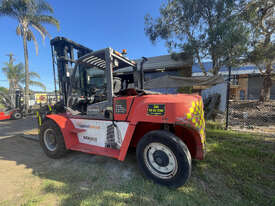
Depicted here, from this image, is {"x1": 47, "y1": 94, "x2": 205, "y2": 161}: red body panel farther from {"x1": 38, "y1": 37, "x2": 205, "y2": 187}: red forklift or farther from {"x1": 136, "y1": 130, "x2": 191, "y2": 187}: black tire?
{"x1": 136, "y1": 130, "x2": 191, "y2": 187}: black tire

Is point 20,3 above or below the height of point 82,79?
above

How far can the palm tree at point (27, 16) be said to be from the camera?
445 inches

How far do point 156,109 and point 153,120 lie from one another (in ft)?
0.62

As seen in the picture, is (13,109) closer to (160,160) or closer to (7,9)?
(7,9)

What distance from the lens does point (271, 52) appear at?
720 cm

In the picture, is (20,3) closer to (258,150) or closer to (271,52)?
(258,150)

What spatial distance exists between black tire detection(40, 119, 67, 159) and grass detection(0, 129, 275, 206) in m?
0.24

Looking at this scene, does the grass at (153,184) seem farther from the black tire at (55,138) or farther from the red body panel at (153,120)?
the red body panel at (153,120)

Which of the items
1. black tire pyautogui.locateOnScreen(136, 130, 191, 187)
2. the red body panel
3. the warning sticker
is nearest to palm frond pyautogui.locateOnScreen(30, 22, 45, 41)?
the red body panel

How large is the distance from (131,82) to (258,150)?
3651mm

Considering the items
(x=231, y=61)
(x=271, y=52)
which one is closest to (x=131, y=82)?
(x=231, y=61)

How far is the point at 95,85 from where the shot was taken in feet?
11.6

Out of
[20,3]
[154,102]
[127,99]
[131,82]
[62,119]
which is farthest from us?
[20,3]

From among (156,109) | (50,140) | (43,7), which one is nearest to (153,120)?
(156,109)
